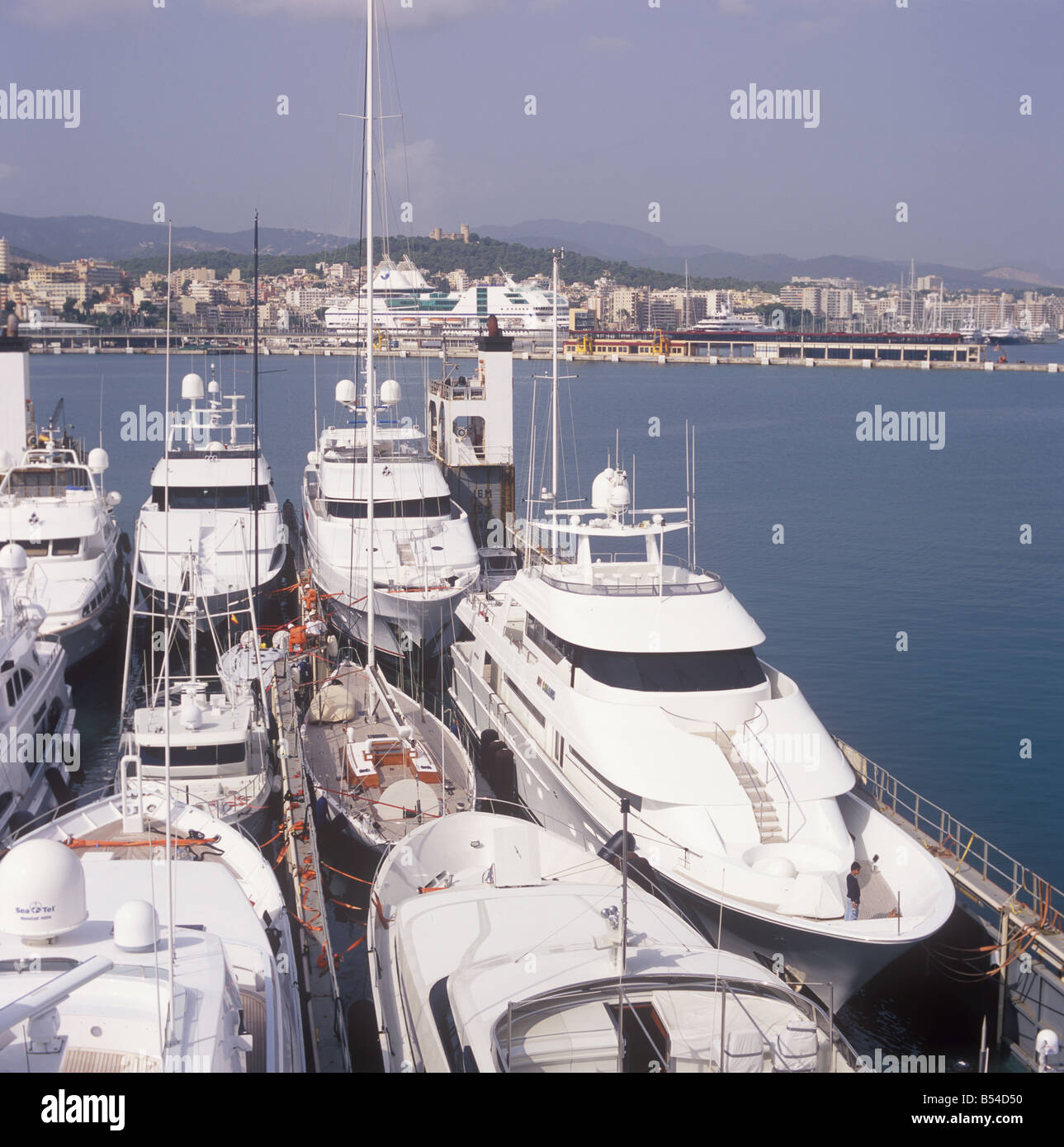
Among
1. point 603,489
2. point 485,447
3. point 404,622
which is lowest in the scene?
point 404,622

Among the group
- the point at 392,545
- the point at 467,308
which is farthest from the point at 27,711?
the point at 467,308

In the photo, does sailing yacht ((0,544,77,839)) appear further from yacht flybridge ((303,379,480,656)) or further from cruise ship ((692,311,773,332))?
cruise ship ((692,311,773,332))

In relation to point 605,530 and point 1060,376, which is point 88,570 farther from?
point 1060,376

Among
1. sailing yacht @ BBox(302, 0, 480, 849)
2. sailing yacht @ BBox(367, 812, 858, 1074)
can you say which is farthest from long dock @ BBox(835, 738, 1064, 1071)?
sailing yacht @ BBox(302, 0, 480, 849)

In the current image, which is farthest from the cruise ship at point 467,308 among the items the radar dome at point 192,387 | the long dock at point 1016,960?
the long dock at point 1016,960

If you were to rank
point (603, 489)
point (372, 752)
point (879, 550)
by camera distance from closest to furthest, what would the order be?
1. point (372, 752)
2. point (603, 489)
3. point (879, 550)

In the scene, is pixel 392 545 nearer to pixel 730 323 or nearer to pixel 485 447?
pixel 485 447

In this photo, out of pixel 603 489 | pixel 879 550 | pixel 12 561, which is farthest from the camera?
pixel 879 550

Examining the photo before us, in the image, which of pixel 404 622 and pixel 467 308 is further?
pixel 467 308
